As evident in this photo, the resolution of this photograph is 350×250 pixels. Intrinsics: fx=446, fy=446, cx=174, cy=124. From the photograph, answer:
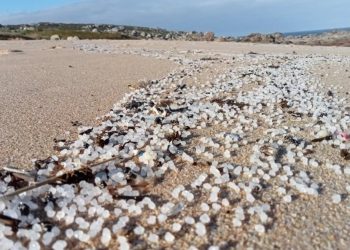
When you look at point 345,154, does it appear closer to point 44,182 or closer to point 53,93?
point 44,182

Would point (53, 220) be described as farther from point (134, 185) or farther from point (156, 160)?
point (156, 160)

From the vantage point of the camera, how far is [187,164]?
4.38 m

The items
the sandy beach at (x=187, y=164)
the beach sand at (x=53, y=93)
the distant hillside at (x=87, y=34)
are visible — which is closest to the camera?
the sandy beach at (x=187, y=164)

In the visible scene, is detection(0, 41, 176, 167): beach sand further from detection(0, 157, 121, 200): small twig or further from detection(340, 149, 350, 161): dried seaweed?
detection(340, 149, 350, 161): dried seaweed

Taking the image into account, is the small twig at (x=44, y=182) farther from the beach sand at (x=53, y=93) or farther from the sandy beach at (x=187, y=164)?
the beach sand at (x=53, y=93)

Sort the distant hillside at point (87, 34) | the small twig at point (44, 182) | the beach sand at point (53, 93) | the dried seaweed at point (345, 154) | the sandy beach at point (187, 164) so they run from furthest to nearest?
1. the distant hillside at point (87, 34)
2. the beach sand at point (53, 93)
3. the dried seaweed at point (345, 154)
4. the small twig at point (44, 182)
5. the sandy beach at point (187, 164)

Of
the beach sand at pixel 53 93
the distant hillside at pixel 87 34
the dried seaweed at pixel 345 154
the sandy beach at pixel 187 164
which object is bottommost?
the distant hillside at pixel 87 34

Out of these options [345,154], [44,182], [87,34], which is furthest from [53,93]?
[87,34]

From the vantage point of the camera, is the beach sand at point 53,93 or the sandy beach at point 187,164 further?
the beach sand at point 53,93

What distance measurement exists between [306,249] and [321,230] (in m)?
0.28

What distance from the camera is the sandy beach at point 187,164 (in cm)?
323

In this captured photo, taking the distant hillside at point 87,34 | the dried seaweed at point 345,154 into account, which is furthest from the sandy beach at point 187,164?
the distant hillside at point 87,34

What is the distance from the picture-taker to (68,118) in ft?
21.7

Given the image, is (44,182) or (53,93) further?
(53,93)
